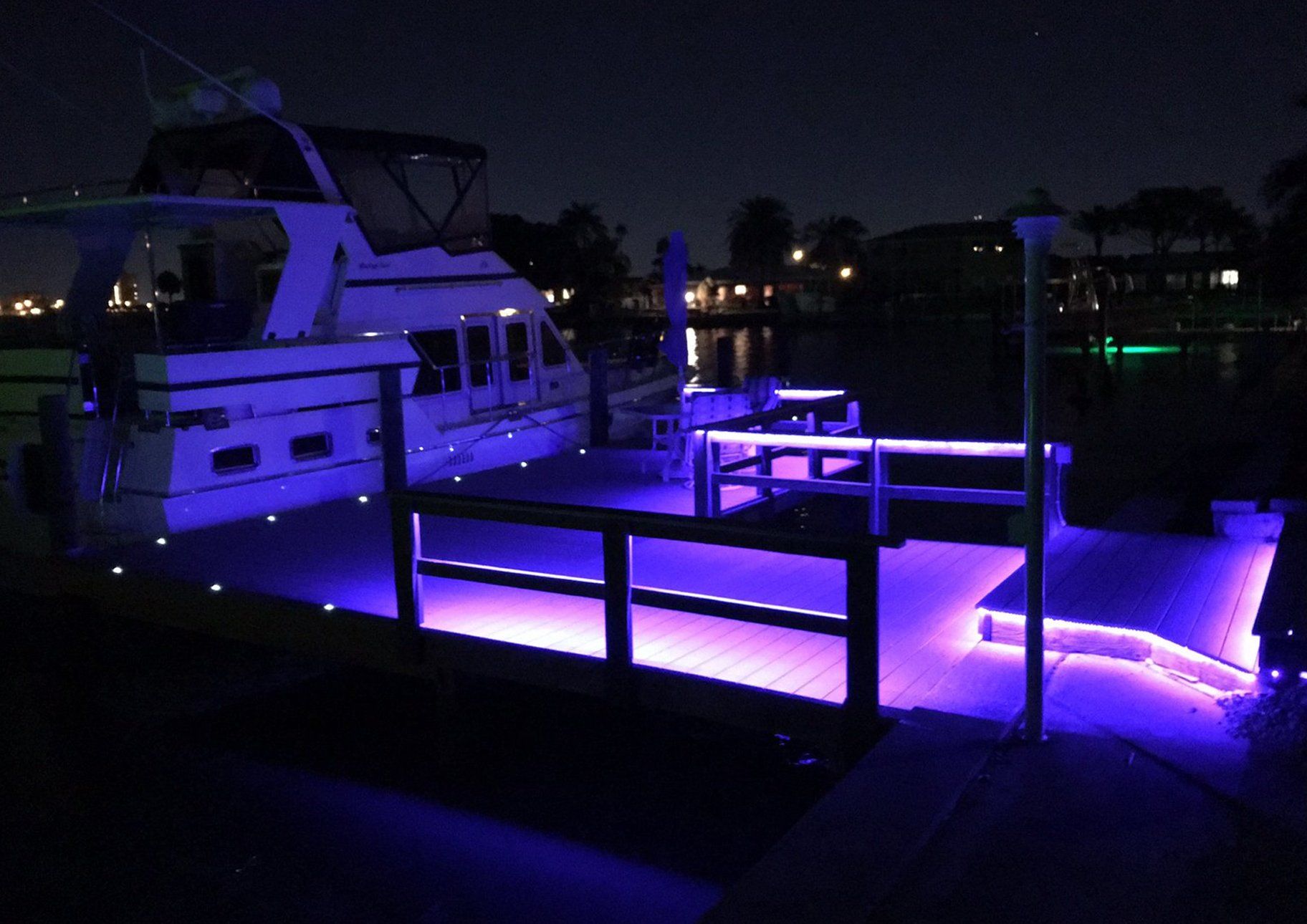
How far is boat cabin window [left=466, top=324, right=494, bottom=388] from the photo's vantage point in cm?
1433

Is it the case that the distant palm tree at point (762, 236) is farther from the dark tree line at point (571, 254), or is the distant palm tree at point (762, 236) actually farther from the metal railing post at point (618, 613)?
the metal railing post at point (618, 613)

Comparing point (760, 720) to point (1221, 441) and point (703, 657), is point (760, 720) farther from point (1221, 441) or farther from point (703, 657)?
point (1221, 441)

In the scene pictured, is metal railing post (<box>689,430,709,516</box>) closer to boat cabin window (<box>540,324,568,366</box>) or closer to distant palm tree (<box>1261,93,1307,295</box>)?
boat cabin window (<box>540,324,568,366</box>)


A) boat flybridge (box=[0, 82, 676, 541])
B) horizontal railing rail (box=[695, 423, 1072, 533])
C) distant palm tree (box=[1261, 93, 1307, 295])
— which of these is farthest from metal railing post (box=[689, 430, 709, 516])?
distant palm tree (box=[1261, 93, 1307, 295])

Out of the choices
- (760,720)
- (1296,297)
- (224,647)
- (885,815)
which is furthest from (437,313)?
(1296,297)

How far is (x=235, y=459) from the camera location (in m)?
10.7

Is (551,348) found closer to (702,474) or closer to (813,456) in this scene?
(813,456)

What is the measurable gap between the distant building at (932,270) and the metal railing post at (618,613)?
257 feet

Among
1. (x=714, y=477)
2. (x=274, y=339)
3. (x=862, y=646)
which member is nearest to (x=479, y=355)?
(x=274, y=339)

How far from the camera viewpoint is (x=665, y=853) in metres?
6.52

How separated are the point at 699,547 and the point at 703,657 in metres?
2.64

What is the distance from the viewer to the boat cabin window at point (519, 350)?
14.8 m

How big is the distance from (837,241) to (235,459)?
9920 centimetres

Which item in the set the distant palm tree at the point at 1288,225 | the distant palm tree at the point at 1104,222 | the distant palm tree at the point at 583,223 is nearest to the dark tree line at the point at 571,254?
the distant palm tree at the point at 583,223
